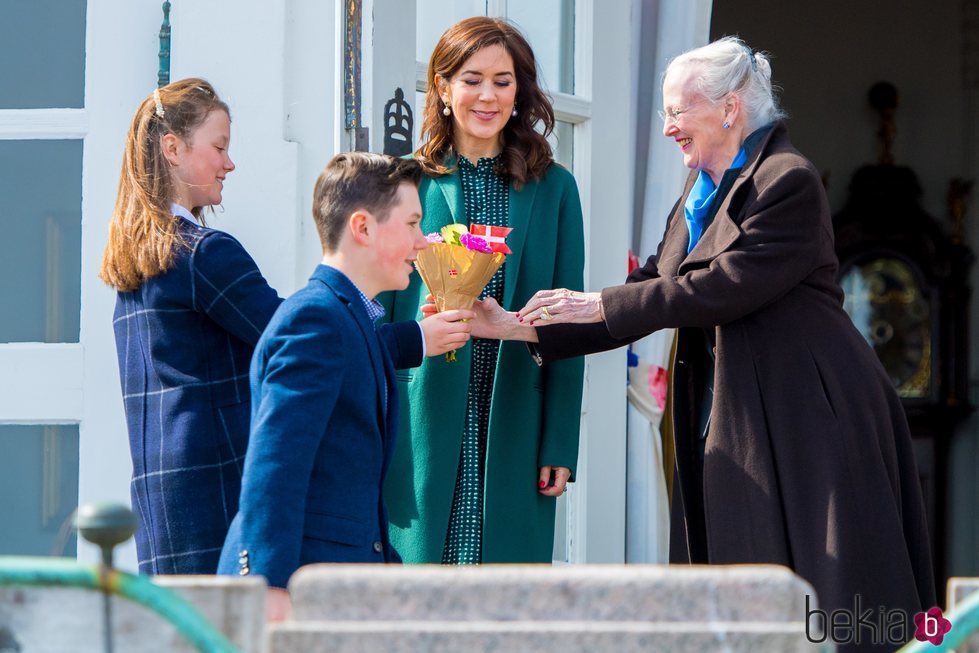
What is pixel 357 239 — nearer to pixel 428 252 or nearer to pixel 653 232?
pixel 428 252

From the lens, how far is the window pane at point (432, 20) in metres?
3.23

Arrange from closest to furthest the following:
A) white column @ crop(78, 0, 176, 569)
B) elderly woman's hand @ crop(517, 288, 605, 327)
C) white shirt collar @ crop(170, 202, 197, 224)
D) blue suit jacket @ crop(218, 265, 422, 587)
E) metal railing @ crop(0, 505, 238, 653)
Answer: metal railing @ crop(0, 505, 238, 653) → blue suit jacket @ crop(218, 265, 422, 587) → white shirt collar @ crop(170, 202, 197, 224) → elderly woman's hand @ crop(517, 288, 605, 327) → white column @ crop(78, 0, 176, 569)

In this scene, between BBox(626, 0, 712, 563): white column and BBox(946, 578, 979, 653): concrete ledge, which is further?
BBox(626, 0, 712, 563): white column

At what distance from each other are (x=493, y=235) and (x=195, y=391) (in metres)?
0.69

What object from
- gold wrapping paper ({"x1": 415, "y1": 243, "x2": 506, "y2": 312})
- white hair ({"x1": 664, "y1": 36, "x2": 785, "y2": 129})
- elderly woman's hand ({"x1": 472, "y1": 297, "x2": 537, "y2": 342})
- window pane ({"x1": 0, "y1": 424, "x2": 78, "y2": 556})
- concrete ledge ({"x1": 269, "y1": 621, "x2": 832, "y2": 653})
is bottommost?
window pane ({"x1": 0, "y1": 424, "x2": 78, "y2": 556})

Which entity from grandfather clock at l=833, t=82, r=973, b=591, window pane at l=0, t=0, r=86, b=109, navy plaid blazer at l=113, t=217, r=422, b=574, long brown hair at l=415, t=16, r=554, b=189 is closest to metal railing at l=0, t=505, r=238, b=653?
navy plaid blazer at l=113, t=217, r=422, b=574

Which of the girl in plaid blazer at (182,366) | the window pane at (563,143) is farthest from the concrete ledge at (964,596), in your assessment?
the window pane at (563,143)

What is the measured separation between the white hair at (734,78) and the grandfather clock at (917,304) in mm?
3999

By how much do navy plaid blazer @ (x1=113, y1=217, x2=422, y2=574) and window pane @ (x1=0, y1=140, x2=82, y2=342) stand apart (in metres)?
0.69

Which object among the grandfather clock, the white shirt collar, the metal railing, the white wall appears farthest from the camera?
the white wall

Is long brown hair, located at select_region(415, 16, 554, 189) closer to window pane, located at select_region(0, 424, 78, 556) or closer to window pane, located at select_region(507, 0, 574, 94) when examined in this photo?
window pane, located at select_region(507, 0, 574, 94)

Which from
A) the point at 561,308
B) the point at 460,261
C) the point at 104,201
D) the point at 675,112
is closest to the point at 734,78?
the point at 675,112

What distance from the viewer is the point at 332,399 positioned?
2.18m

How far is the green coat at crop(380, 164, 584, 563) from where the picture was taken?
2947mm
